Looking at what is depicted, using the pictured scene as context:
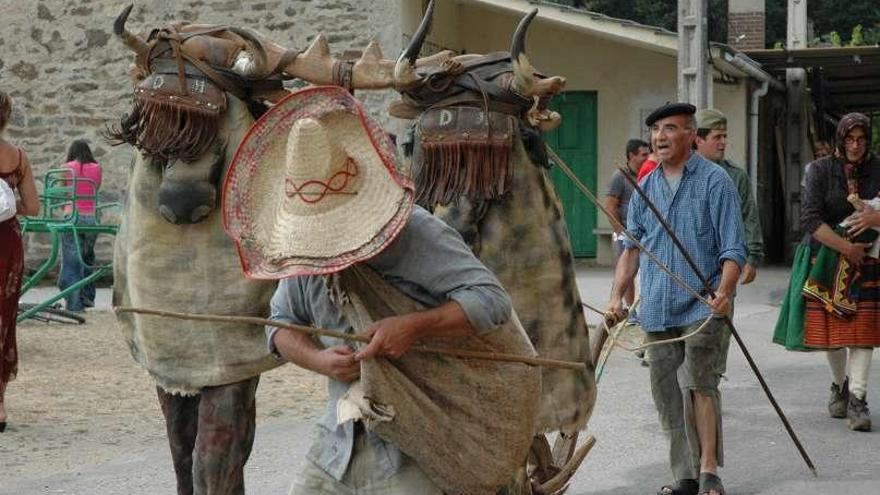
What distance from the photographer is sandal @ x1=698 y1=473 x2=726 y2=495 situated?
741cm

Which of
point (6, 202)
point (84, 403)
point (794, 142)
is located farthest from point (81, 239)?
point (794, 142)

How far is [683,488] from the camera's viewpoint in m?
7.59

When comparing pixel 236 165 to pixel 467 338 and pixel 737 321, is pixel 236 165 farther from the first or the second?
pixel 737 321

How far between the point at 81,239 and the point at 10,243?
770cm

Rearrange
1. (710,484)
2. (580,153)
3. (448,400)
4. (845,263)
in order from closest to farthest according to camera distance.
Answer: (448,400) → (710,484) → (845,263) → (580,153)

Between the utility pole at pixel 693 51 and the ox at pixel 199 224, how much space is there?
38.4ft

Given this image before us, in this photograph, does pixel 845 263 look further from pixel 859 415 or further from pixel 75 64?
pixel 75 64

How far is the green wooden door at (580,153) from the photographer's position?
22.6 metres

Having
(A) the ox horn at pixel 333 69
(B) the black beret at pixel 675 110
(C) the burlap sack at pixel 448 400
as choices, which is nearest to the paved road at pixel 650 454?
(B) the black beret at pixel 675 110

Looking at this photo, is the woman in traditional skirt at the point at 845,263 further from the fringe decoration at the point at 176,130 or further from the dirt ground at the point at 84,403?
the fringe decoration at the point at 176,130

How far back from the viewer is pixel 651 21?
43281 mm

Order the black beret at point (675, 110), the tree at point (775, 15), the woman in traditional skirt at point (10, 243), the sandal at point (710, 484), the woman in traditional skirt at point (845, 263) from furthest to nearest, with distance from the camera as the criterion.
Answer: the tree at point (775, 15), the woman in traditional skirt at point (845, 263), the woman in traditional skirt at point (10, 243), the black beret at point (675, 110), the sandal at point (710, 484)

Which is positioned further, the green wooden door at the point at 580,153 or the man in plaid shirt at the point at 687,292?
the green wooden door at the point at 580,153

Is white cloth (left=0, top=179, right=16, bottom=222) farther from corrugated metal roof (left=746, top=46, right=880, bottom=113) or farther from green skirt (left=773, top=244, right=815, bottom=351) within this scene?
corrugated metal roof (left=746, top=46, right=880, bottom=113)
